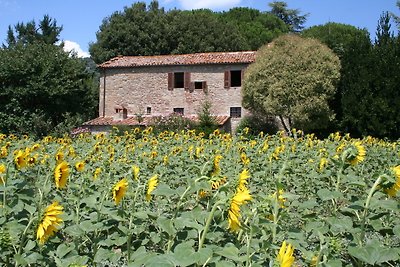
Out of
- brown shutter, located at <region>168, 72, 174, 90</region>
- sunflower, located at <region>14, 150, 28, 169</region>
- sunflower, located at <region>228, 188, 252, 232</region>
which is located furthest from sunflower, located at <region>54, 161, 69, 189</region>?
brown shutter, located at <region>168, 72, 174, 90</region>

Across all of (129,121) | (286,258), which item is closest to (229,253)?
(286,258)

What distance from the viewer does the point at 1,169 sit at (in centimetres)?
247

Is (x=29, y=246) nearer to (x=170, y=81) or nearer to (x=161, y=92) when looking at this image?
(x=170, y=81)

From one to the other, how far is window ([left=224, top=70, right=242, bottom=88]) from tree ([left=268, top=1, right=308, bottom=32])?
23.7 meters

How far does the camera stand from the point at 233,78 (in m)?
23.2

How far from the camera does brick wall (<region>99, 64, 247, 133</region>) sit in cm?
2280

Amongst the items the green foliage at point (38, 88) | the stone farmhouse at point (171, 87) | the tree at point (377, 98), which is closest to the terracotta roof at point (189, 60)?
the stone farmhouse at point (171, 87)

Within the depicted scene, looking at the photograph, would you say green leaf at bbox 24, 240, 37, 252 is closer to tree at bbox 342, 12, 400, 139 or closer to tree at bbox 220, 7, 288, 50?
tree at bbox 342, 12, 400, 139

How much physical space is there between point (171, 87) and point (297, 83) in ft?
21.7

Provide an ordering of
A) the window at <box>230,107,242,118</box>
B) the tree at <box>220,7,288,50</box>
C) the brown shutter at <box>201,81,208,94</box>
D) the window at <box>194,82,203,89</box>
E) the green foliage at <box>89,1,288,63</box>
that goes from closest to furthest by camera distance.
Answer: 1. the window at <box>230,107,242,118</box>
2. the brown shutter at <box>201,81,208,94</box>
3. the window at <box>194,82,203,89</box>
4. the green foliage at <box>89,1,288,63</box>
5. the tree at <box>220,7,288,50</box>

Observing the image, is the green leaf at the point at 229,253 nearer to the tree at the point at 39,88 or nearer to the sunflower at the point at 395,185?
the sunflower at the point at 395,185

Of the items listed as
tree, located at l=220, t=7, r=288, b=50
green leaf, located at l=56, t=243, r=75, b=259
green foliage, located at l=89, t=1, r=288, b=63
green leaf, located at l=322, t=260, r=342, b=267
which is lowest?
green leaf, located at l=56, t=243, r=75, b=259

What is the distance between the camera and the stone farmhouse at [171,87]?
2264 centimetres

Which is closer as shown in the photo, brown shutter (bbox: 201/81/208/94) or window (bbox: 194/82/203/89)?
brown shutter (bbox: 201/81/208/94)
